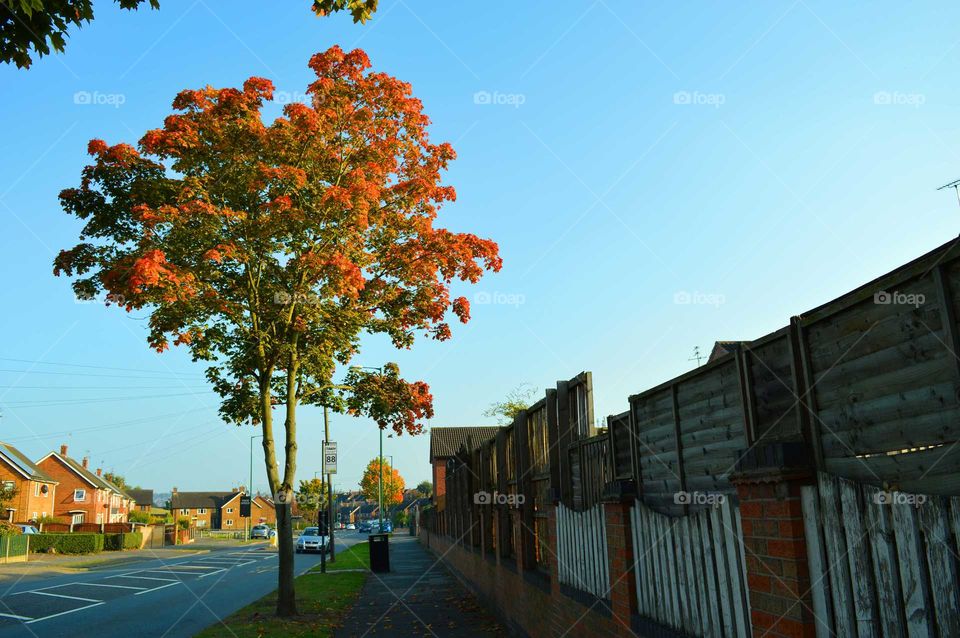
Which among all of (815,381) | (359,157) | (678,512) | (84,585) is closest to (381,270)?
(359,157)

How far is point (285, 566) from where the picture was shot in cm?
1498

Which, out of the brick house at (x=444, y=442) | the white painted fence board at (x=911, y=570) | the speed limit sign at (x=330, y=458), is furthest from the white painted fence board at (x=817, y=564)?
the brick house at (x=444, y=442)

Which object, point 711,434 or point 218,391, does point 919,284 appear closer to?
point 711,434

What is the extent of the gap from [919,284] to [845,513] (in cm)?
104

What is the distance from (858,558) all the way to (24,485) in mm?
66466

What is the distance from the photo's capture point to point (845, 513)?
323 centimetres

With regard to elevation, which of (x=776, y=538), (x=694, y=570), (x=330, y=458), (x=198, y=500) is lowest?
(x=198, y=500)

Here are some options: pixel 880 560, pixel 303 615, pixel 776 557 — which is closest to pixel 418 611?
pixel 303 615

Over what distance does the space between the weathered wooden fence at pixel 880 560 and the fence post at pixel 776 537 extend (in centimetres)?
5

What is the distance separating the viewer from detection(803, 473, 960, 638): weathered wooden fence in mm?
2703

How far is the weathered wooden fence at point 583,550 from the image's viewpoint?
6.97 m

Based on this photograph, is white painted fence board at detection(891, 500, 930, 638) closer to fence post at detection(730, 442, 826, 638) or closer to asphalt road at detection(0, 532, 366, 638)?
fence post at detection(730, 442, 826, 638)

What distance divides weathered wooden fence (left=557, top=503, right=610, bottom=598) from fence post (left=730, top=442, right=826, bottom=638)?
2986 mm

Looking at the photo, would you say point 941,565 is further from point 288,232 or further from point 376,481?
point 376,481
